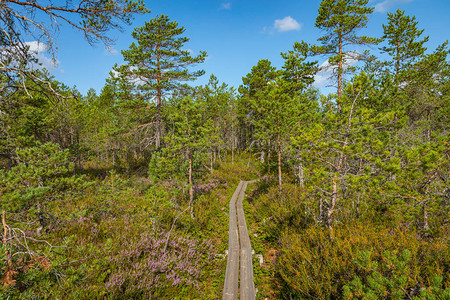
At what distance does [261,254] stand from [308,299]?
132 inches

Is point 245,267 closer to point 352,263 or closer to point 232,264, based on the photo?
point 232,264

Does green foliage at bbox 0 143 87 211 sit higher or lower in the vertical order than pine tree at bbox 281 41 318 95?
lower

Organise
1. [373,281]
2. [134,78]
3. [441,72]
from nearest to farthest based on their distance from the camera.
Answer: [373,281]
[134,78]
[441,72]

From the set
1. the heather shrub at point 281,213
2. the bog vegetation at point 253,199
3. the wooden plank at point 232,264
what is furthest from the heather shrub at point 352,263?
the heather shrub at point 281,213

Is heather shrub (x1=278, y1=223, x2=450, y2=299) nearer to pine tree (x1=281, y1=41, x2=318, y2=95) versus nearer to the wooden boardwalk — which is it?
the wooden boardwalk

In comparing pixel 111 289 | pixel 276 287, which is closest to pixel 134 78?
pixel 111 289

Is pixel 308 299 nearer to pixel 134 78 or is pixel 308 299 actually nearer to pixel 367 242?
pixel 367 242

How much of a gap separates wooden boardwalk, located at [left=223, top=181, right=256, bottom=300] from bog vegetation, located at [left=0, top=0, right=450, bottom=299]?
1.88 ft

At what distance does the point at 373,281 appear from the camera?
353 cm

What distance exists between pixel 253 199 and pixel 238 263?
8.34 meters

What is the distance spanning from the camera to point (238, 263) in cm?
758

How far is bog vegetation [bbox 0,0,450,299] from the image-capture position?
3.78 meters

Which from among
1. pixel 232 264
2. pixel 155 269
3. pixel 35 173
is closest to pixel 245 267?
pixel 232 264

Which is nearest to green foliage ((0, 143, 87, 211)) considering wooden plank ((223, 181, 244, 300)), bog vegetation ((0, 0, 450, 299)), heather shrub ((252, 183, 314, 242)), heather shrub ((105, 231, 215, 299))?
bog vegetation ((0, 0, 450, 299))
